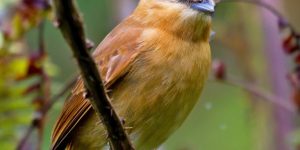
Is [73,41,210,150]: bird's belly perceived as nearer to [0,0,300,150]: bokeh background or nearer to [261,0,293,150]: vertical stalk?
[0,0,300,150]: bokeh background

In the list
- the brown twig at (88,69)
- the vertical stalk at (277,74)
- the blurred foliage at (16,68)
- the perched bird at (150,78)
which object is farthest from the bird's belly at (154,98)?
the vertical stalk at (277,74)

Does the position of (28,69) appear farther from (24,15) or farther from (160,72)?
(160,72)

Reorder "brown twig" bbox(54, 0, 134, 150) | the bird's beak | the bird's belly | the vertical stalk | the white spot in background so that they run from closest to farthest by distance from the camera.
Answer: "brown twig" bbox(54, 0, 134, 150), the bird's belly, the bird's beak, the vertical stalk, the white spot in background

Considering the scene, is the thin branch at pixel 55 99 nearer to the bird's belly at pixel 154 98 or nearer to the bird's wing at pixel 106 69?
the bird's wing at pixel 106 69

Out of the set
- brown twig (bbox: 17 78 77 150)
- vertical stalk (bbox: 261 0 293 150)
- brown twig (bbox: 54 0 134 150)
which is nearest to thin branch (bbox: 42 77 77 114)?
brown twig (bbox: 17 78 77 150)

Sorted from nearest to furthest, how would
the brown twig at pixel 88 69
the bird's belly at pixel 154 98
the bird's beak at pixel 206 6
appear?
the brown twig at pixel 88 69, the bird's belly at pixel 154 98, the bird's beak at pixel 206 6

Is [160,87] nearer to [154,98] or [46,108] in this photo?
[154,98]

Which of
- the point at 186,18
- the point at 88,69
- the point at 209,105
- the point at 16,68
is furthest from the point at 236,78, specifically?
the point at 88,69
